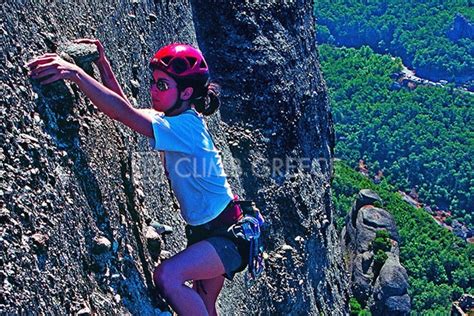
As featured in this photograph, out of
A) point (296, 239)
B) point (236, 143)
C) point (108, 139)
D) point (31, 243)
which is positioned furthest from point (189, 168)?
point (296, 239)

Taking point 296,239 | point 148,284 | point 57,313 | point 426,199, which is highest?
point 57,313

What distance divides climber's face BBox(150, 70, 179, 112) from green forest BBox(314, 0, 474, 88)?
119 metres

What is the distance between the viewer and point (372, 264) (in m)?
30.8

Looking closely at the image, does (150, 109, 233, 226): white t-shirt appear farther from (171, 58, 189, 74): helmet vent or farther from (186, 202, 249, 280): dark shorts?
(171, 58, 189, 74): helmet vent

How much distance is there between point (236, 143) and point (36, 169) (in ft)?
26.2

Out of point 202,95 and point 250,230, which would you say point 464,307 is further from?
point 202,95

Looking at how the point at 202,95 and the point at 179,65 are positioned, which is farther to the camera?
the point at 202,95

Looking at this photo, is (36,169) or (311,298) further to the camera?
(311,298)

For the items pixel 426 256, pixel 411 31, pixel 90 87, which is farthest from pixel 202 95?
pixel 411 31

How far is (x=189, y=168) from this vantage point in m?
5.54

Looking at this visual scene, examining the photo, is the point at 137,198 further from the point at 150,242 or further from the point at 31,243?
the point at 31,243

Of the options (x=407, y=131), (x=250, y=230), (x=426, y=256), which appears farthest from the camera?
(x=407, y=131)

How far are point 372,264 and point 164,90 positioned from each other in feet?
87.1

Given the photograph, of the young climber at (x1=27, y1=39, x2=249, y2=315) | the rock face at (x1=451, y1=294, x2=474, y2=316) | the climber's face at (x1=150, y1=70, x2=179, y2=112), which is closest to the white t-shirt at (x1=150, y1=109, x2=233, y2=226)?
the young climber at (x1=27, y1=39, x2=249, y2=315)
